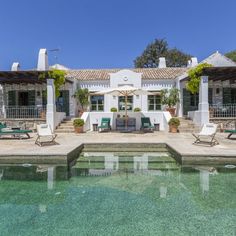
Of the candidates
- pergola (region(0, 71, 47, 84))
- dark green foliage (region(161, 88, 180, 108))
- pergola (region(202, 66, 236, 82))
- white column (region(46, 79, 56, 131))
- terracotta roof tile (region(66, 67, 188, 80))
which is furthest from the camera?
terracotta roof tile (region(66, 67, 188, 80))

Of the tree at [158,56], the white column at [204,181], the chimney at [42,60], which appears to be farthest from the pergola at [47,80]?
the tree at [158,56]

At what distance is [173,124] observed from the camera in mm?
17969

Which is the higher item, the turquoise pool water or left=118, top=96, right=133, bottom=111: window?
left=118, top=96, right=133, bottom=111: window

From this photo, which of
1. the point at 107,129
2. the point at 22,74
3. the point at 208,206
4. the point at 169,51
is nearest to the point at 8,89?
the point at 22,74

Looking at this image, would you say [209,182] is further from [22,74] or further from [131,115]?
[22,74]

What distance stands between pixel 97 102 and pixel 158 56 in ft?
116

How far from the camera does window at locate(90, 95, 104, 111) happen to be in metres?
24.7

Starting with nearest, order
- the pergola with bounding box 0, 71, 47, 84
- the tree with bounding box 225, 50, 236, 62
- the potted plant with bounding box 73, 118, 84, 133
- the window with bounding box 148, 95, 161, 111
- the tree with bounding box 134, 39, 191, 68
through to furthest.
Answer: the potted plant with bounding box 73, 118, 84, 133 < the pergola with bounding box 0, 71, 47, 84 < the window with bounding box 148, 95, 161, 111 < the tree with bounding box 225, 50, 236, 62 < the tree with bounding box 134, 39, 191, 68

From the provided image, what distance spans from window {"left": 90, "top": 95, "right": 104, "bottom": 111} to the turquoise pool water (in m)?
14.7

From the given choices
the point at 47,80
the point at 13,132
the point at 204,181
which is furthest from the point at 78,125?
the point at 204,181

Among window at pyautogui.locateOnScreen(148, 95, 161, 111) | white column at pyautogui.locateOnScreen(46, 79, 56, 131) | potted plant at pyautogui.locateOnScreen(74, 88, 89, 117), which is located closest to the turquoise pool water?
white column at pyautogui.locateOnScreen(46, 79, 56, 131)

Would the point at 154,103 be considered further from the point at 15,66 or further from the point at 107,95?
the point at 15,66

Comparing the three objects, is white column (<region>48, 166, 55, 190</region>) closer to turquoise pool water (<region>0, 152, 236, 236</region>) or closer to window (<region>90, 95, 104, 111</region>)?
turquoise pool water (<region>0, 152, 236, 236</region>)

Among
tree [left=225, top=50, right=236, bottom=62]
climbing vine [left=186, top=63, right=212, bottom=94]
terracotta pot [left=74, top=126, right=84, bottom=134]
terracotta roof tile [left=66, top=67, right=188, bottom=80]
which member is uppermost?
tree [left=225, top=50, right=236, bottom=62]
